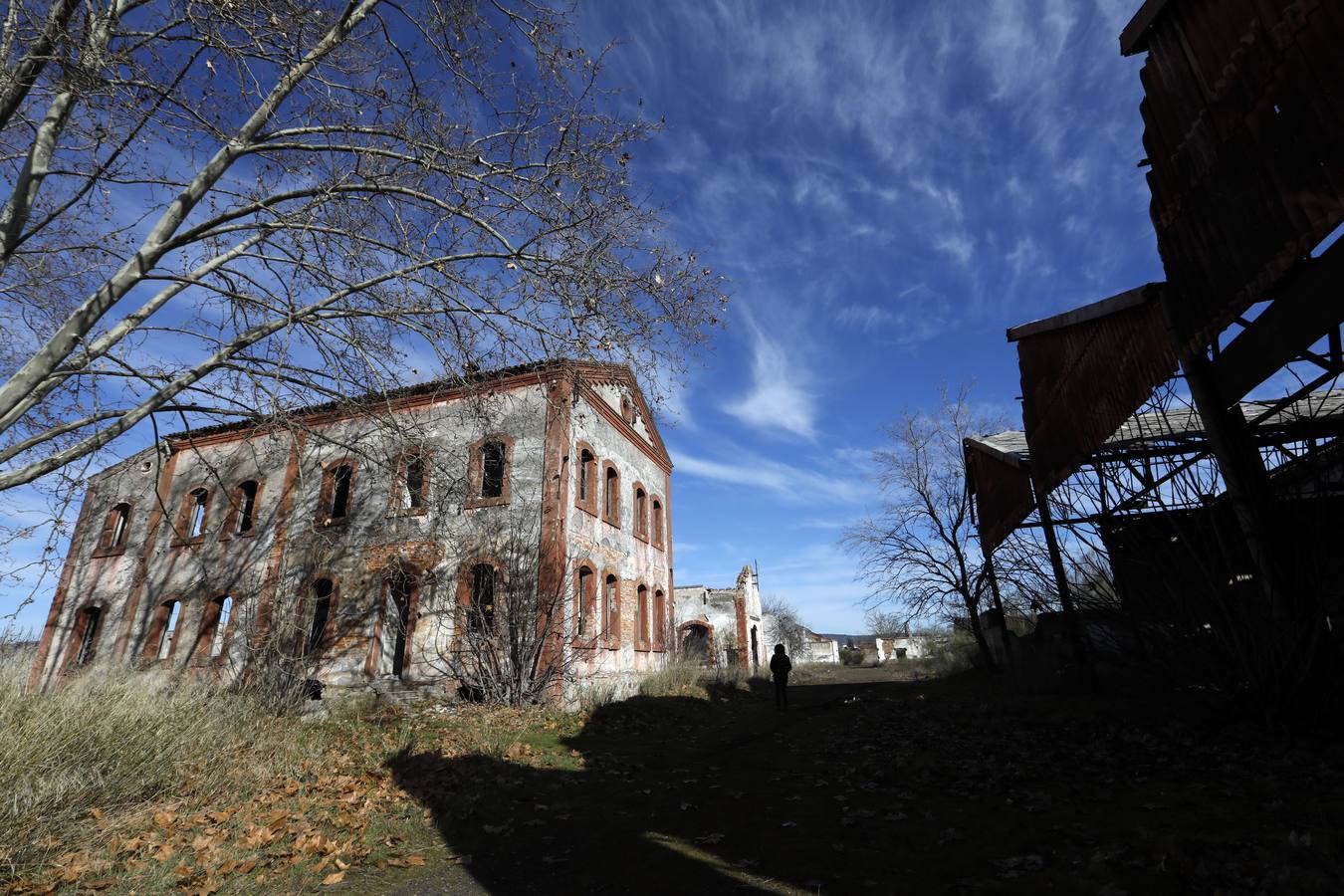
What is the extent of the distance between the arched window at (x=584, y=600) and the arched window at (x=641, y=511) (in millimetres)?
3549

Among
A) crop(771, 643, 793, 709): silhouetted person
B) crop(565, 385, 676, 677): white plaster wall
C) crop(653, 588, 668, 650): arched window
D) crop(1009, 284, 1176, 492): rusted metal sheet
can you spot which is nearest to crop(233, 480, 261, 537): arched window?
crop(565, 385, 676, 677): white plaster wall

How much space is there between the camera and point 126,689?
6.95 metres

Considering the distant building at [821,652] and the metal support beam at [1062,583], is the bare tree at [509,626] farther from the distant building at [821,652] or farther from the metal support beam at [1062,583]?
the distant building at [821,652]

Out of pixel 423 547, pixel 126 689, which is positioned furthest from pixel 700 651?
pixel 126 689

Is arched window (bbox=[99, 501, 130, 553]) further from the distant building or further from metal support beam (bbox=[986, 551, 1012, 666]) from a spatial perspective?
the distant building

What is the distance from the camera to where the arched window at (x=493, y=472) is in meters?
15.1

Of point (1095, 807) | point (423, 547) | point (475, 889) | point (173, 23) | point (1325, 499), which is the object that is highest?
point (173, 23)

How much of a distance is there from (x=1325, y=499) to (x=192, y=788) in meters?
10.7

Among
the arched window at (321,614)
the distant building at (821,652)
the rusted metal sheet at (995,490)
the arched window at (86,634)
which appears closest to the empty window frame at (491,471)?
the arched window at (321,614)

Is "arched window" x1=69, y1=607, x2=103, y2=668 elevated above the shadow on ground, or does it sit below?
above

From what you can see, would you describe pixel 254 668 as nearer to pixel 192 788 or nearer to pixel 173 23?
pixel 192 788

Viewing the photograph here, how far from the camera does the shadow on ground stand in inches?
151

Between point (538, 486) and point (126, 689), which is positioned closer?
point (126, 689)

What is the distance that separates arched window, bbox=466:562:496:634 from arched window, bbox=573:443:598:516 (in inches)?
117
